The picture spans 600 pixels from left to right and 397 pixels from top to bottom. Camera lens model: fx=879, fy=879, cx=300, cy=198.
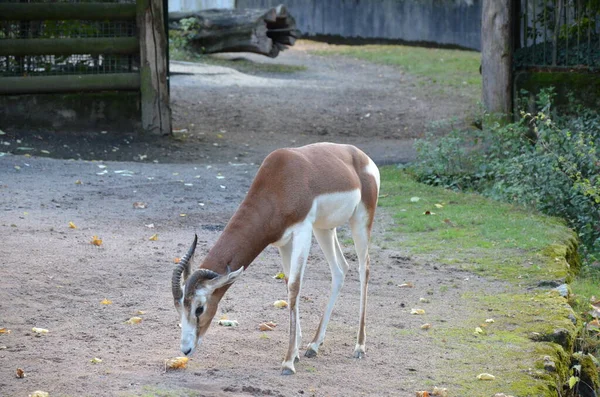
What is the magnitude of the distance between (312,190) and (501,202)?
5174mm

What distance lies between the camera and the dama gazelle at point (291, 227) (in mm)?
4812

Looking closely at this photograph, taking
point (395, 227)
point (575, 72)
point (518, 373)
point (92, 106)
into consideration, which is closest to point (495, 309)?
point (518, 373)

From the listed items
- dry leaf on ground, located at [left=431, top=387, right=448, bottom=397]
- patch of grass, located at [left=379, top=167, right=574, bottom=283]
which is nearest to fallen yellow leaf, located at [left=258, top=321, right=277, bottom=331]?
dry leaf on ground, located at [left=431, top=387, right=448, bottom=397]

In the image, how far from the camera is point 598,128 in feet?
36.2

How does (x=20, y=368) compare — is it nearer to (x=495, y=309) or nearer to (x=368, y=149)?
(x=495, y=309)

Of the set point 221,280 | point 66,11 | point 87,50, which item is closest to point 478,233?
point 221,280

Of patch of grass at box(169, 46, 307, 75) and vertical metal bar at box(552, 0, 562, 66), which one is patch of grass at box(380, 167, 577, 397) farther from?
patch of grass at box(169, 46, 307, 75)

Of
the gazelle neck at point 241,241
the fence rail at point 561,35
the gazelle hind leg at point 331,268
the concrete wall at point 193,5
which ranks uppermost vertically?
the concrete wall at point 193,5

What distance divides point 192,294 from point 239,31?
17.7 meters

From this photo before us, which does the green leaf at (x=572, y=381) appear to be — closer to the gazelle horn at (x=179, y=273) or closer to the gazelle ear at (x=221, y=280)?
the gazelle ear at (x=221, y=280)

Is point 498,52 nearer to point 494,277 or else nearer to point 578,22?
point 578,22

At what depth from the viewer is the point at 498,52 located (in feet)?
42.3

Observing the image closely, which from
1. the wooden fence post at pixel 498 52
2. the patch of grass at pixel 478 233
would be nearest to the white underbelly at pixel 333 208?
the patch of grass at pixel 478 233

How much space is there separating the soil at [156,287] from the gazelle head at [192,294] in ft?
0.76
